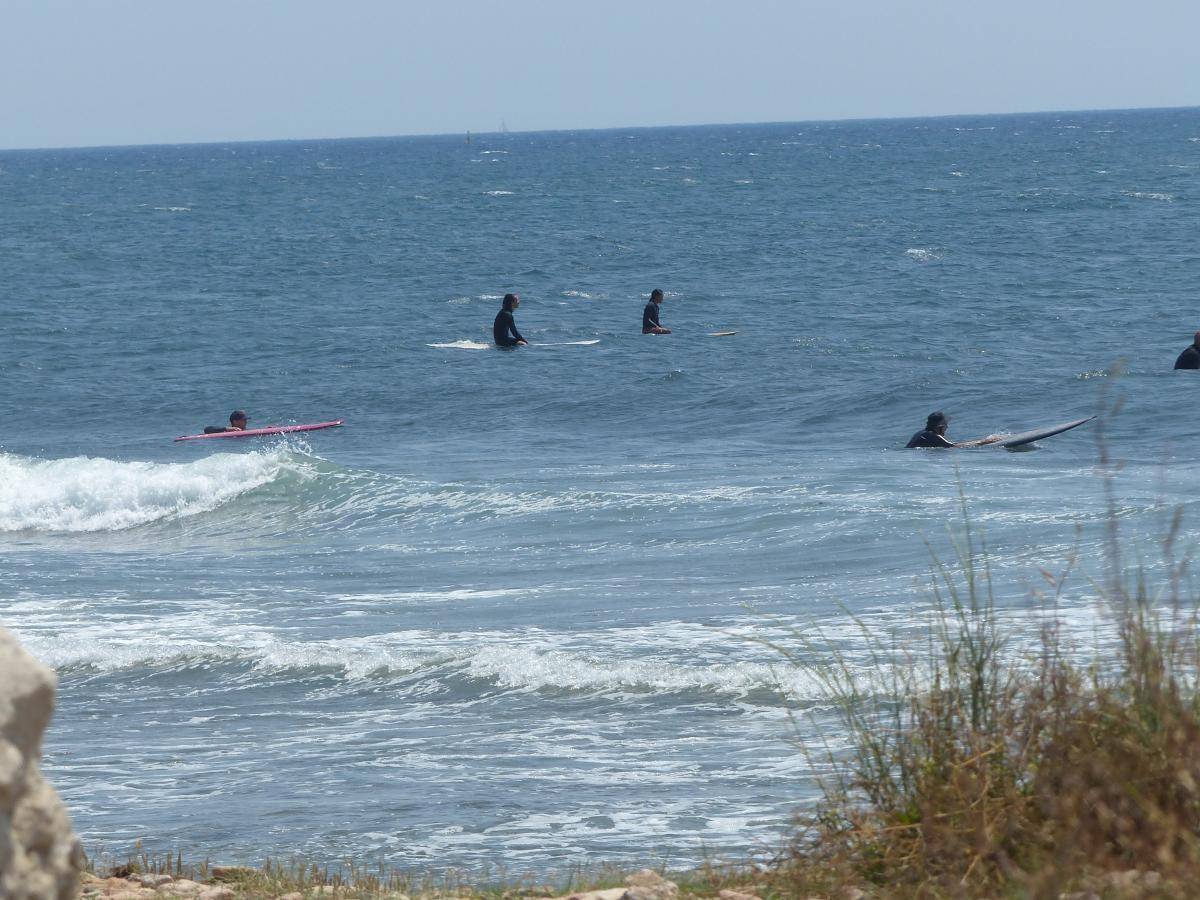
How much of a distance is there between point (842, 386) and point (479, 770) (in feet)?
59.2

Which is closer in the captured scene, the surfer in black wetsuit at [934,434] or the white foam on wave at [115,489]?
the white foam on wave at [115,489]

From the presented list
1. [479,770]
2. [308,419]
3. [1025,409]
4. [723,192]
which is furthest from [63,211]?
[479,770]

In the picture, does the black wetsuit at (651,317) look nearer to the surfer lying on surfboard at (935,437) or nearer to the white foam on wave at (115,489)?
the surfer lying on surfboard at (935,437)

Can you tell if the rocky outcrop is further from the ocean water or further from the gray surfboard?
the gray surfboard

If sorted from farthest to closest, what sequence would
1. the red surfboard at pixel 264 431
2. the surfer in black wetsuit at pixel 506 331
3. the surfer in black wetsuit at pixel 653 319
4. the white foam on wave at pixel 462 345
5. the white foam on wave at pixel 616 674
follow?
the surfer in black wetsuit at pixel 653 319 → the white foam on wave at pixel 462 345 → the surfer in black wetsuit at pixel 506 331 → the red surfboard at pixel 264 431 → the white foam on wave at pixel 616 674

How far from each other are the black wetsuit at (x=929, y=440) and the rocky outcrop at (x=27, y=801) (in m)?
17.1

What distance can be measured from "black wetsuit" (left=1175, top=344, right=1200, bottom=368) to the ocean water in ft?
2.14

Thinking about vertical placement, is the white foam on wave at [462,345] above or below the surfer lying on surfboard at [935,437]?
above

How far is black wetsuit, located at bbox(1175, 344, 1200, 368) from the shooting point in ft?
81.7

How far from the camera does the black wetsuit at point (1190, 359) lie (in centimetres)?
2489

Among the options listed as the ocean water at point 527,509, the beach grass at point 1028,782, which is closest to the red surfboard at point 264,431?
the ocean water at point 527,509

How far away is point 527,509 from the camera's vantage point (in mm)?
16422

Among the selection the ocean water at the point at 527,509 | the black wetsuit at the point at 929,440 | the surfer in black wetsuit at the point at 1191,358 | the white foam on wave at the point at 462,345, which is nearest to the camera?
the ocean water at the point at 527,509

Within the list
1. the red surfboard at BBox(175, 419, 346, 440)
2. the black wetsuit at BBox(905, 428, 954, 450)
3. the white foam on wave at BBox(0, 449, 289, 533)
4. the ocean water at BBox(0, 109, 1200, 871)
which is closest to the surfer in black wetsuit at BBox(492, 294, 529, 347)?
the ocean water at BBox(0, 109, 1200, 871)
